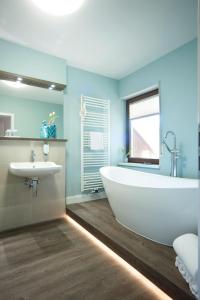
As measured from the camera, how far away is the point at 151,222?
1603 millimetres

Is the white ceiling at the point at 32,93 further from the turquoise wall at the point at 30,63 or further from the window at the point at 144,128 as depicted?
the window at the point at 144,128

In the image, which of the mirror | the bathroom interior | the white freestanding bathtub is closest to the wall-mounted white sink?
the bathroom interior

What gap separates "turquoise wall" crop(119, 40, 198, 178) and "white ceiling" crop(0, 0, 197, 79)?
15cm

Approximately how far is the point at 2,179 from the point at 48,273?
1.24 m

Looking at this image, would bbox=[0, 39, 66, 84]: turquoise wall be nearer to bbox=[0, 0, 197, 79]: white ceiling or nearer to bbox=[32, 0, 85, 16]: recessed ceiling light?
bbox=[0, 0, 197, 79]: white ceiling

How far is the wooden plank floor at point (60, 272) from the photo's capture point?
1.22 m

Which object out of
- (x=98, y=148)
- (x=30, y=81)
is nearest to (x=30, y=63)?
(x=30, y=81)

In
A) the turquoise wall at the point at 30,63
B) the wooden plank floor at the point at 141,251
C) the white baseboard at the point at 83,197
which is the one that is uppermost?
the turquoise wall at the point at 30,63

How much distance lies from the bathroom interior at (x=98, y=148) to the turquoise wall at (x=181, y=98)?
0.01 m

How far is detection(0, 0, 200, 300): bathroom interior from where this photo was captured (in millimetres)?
1376

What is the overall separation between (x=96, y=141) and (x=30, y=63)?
1.49m

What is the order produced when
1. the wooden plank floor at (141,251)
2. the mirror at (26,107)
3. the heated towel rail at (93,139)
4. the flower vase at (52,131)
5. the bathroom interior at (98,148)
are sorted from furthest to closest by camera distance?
the heated towel rail at (93,139) → the flower vase at (52,131) → the mirror at (26,107) → the bathroom interior at (98,148) → the wooden plank floor at (141,251)

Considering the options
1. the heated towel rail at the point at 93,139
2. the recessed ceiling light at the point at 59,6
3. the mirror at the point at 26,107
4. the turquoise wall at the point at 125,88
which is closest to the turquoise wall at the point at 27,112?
the mirror at the point at 26,107

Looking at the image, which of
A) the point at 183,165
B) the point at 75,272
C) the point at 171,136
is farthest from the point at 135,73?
the point at 75,272
